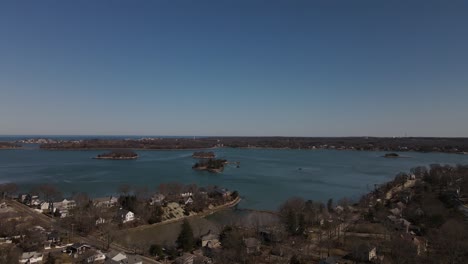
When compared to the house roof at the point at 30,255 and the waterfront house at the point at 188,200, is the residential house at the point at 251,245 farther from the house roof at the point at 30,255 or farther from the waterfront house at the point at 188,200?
the waterfront house at the point at 188,200

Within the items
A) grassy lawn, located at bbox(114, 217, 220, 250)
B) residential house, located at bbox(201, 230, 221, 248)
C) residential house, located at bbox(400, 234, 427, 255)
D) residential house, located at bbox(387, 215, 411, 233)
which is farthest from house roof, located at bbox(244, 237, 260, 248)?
residential house, located at bbox(387, 215, 411, 233)

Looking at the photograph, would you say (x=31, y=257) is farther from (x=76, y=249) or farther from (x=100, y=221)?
(x=100, y=221)

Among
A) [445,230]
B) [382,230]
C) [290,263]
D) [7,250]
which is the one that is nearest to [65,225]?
[7,250]

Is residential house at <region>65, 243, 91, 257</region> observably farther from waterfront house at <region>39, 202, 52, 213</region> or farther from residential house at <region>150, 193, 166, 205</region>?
waterfront house at <region>39, 202, 52, 213</region>

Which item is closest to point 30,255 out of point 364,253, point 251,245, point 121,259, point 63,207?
point 121,259

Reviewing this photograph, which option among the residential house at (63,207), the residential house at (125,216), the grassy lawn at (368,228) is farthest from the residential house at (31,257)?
the grassy lawn at (368,228)

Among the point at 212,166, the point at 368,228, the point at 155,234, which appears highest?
the point at 212,166
